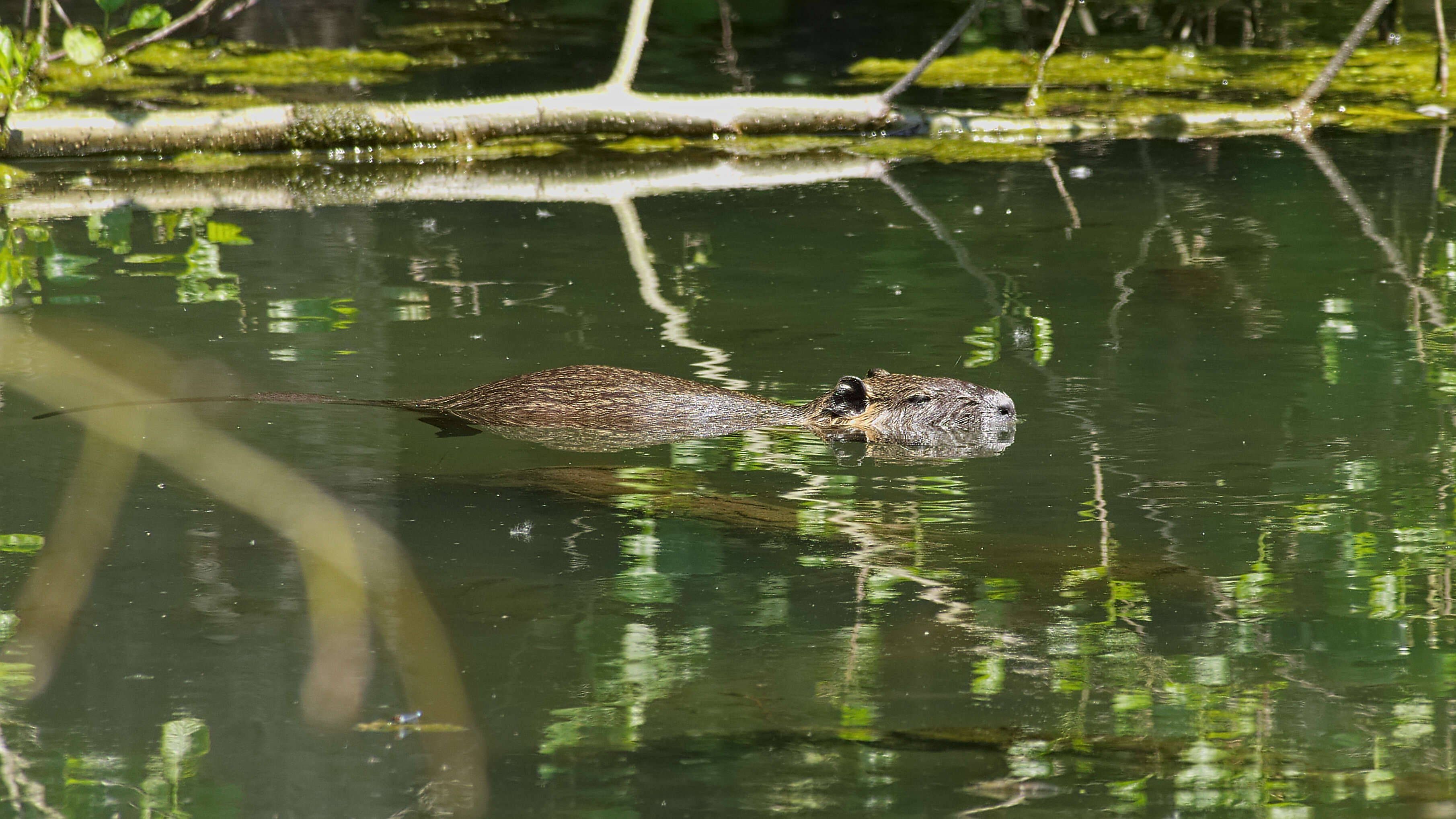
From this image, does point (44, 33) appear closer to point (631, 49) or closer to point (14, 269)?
point (14, 269)

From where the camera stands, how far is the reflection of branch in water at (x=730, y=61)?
1675 centimetres

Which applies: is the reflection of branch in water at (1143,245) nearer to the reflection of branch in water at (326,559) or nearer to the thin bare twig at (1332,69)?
the thin bare twig at (1332,69)

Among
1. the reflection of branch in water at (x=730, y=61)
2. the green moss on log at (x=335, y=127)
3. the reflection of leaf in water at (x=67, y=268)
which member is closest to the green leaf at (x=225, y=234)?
the reflection of leaf in water at (x=67, y=268)

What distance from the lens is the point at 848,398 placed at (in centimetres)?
723

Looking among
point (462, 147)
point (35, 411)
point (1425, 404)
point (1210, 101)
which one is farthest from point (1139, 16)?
Answer: point (35, 411)

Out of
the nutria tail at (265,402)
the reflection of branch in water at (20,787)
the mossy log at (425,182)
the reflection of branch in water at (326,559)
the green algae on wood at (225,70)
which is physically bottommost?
the reflection of branch in water at (20,787)

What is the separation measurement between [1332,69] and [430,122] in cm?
735

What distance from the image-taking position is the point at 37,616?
5125 millimetres

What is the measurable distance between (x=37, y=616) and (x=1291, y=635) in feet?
11.9

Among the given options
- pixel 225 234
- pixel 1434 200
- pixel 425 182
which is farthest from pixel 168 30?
pixel 1434 200

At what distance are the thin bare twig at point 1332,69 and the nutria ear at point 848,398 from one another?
803cm

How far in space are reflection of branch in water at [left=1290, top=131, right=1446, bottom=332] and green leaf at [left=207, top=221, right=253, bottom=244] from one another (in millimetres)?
6704

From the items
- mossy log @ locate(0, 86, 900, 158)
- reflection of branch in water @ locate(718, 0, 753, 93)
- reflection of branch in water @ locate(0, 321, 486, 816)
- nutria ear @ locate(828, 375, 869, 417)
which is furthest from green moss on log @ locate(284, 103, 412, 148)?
nutria ear @ locate(828, 375, 869, 417)

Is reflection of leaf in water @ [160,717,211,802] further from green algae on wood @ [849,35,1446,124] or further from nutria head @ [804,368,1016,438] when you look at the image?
green algae on wood @ [849,35,1446,124]
